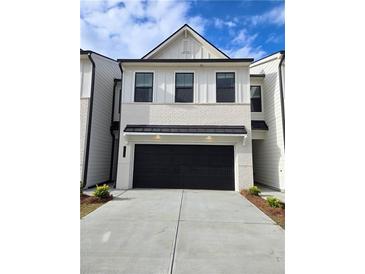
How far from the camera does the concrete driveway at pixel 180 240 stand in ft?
10.4

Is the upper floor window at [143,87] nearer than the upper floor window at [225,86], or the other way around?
the upper floor window at [225,86]

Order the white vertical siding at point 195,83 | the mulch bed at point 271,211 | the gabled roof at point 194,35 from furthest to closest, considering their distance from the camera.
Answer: the gabled roof at point 194,35 < the white vertical siding at point 195,83 < the mulch bed at point 271,211

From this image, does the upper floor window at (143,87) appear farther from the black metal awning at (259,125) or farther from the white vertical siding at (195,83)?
the black metal awning at (259,125)

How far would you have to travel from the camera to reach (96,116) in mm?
11203

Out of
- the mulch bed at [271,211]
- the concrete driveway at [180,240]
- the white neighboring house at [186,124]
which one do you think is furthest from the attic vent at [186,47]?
the concrete driveway at [180,240]

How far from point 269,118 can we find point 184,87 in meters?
4.97

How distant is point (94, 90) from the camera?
11.0 m

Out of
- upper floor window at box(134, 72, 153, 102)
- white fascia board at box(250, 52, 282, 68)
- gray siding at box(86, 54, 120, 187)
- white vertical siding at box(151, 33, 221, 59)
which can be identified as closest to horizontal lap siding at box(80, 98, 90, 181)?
gray siding at box(86, 54, 120, 187)

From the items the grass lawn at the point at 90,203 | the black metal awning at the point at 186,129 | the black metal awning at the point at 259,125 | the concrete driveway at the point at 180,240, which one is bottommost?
the grass lawn at the point at 90,203

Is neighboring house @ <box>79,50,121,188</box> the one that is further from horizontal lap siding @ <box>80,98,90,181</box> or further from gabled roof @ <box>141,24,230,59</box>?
gabled roof @ <box>141,24,230,59</box>
